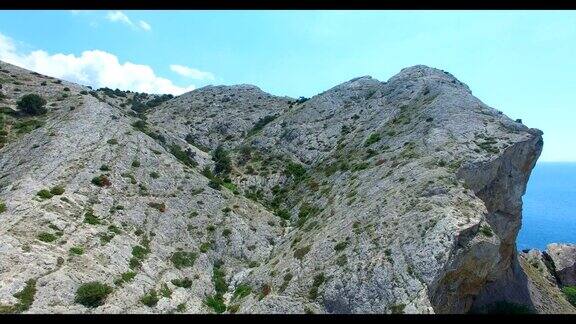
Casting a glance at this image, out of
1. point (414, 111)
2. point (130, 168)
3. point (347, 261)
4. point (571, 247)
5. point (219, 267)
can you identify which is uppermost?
point (414, 111)

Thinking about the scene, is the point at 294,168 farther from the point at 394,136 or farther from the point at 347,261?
the point at 347,261

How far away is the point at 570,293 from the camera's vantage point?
2785 inches

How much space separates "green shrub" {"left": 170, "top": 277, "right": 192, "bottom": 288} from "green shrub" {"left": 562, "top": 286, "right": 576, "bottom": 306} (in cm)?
6097

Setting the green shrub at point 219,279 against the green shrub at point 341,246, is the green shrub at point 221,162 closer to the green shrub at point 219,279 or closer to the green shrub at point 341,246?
the green shrub at point 219,279

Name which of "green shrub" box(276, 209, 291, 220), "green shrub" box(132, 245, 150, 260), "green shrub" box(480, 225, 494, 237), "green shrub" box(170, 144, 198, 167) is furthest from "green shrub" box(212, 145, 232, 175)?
"green shrub" box(480, 225, 494, 237)

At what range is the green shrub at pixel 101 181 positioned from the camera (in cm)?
5397

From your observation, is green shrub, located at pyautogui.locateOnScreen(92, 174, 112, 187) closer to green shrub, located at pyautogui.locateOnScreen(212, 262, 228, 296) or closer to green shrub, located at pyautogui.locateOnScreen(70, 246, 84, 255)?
green shrub, located at pyautogui.locateOnScreen(70, 246, 84, 255)

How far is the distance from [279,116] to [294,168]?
3041 cm

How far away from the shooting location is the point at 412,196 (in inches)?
1783

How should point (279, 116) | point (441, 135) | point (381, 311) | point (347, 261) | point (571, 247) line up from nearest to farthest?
point (381, 311) → point (347, 261) → point (441, 135) → point (571, 247) → point (279, 116)

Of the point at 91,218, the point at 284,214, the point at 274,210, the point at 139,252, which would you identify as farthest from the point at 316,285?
the point at 274,210

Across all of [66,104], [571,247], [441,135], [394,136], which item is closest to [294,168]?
[394,136]

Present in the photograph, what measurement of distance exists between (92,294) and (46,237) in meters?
8.98

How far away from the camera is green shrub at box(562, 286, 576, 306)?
68625mm
